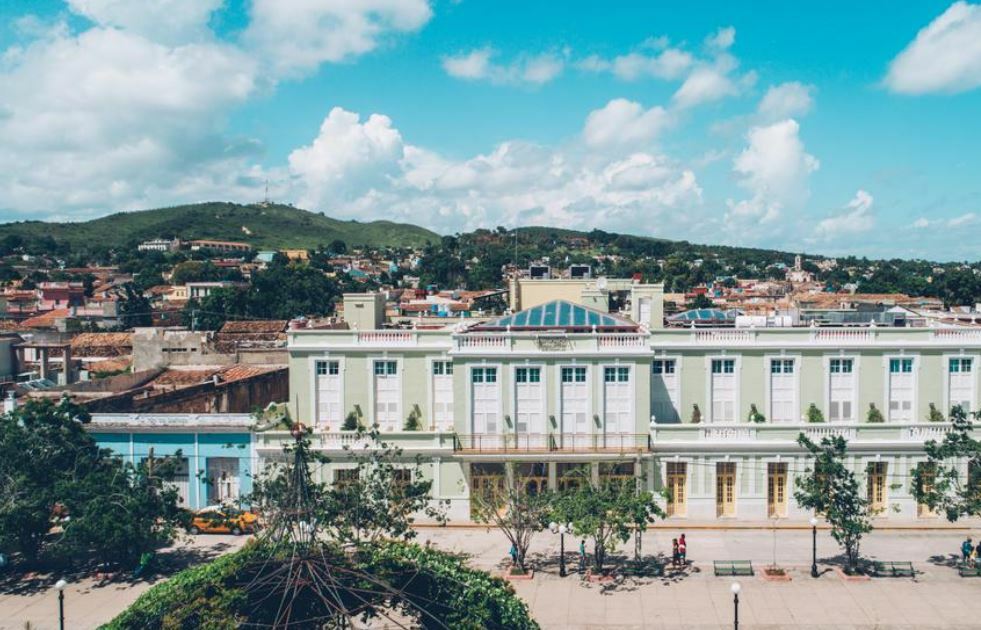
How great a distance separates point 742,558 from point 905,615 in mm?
5421

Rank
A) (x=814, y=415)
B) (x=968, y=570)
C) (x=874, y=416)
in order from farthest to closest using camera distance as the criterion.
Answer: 1. (x=874, y=416)
2. (x=814, y=415)
3. (x=968, y=570)

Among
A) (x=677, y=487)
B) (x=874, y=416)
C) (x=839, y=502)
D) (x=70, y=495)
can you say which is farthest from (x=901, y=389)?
(x=70, y=495)

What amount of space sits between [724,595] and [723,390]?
9917 millimetres

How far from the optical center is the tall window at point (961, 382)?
32031mm

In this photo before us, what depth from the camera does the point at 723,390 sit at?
32438 millimetres

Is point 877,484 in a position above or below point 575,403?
below

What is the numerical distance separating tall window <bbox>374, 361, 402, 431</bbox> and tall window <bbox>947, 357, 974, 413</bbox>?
20349 mm

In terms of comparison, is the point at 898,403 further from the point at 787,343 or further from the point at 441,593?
the point at 441,593

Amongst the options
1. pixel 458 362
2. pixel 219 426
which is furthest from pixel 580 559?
pixel 219 426

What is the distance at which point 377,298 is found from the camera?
127 ft

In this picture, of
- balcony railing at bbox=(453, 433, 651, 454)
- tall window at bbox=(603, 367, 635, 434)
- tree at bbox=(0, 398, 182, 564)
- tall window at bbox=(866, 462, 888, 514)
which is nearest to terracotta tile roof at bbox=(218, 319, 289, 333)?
balcony railing at bbox=(453, 433, 651, 454)

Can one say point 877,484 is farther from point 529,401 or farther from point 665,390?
point 529,401

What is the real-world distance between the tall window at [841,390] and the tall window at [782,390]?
1.34 m

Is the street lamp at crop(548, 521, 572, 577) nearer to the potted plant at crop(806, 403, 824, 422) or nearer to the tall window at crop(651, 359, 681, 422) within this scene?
the tall window at crop(651, 359, 681, 422)
